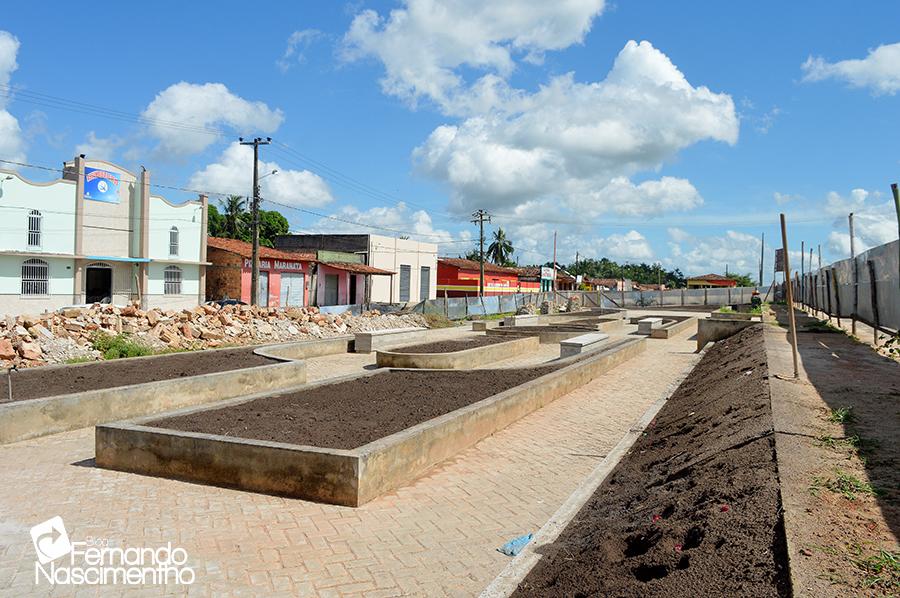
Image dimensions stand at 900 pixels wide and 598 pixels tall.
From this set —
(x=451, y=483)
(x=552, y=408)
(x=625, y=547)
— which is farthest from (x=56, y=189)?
(x=625, y=547)

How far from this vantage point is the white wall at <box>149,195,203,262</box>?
3150cm

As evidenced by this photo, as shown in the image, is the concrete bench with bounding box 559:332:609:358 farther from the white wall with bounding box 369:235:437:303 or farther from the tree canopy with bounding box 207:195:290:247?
the tree canopy with bounding box 207:195:290:247

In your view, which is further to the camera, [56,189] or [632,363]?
[56,189]

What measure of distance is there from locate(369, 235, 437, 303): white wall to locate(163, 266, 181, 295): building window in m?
14.7

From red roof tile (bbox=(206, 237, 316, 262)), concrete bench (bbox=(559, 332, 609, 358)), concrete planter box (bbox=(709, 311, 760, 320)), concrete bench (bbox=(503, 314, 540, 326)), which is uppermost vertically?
red roof tile (bbox=(206, 237, 316, 262))

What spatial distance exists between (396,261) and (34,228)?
81.3 ft

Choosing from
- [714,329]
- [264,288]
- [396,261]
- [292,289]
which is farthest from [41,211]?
[714,329]

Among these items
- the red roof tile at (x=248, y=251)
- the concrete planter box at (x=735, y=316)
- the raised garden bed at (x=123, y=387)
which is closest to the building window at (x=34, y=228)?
the red roof tile at (x=248, y=251)

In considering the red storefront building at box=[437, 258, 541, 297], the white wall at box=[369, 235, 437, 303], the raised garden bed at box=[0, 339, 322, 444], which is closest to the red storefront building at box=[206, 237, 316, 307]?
the white wall at box=[369, 235, 437, 303]

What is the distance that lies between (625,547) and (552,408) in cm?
700

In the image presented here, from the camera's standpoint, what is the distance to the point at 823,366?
35.4ft

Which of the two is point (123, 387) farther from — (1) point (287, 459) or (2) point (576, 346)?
(2) point (576, 346)

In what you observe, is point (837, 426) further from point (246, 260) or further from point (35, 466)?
point (246, 260)

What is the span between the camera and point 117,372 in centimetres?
1220
